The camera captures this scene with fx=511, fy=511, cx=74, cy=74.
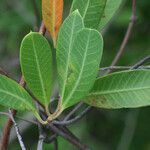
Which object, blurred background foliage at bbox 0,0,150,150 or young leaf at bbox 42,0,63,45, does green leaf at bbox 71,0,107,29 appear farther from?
blurred background foliage at bbox 0,0,150,150

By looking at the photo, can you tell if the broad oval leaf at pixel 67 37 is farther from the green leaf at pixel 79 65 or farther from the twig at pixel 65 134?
the twig at pixel 65 134

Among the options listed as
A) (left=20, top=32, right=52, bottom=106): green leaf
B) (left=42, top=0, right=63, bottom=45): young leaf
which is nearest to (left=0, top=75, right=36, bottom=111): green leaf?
(left=20, top=32, right=52, bottom=106): green leaf

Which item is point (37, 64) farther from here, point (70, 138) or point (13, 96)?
point (70, 138)


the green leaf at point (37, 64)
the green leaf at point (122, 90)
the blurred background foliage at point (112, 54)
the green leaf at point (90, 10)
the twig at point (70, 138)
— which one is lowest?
the blurred background foliage at point (112, 54)

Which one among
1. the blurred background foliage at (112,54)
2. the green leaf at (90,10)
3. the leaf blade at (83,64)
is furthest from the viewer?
the blurred background foliage at (112,54)

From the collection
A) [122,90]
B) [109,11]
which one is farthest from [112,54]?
[122,90]

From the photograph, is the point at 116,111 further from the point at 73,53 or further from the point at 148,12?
the point at 73,53

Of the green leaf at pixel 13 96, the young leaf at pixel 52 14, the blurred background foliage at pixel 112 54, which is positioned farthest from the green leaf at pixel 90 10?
the blurred background foliage at pixel 112 54

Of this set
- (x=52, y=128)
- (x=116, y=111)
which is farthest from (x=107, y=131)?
(x=52, y=128)

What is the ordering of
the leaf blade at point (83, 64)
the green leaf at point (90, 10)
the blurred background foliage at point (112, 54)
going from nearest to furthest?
the leaf blade at point (83, 64) → the green leaf at point (90, 10) → the blurred background foliage at point (112, 54)
